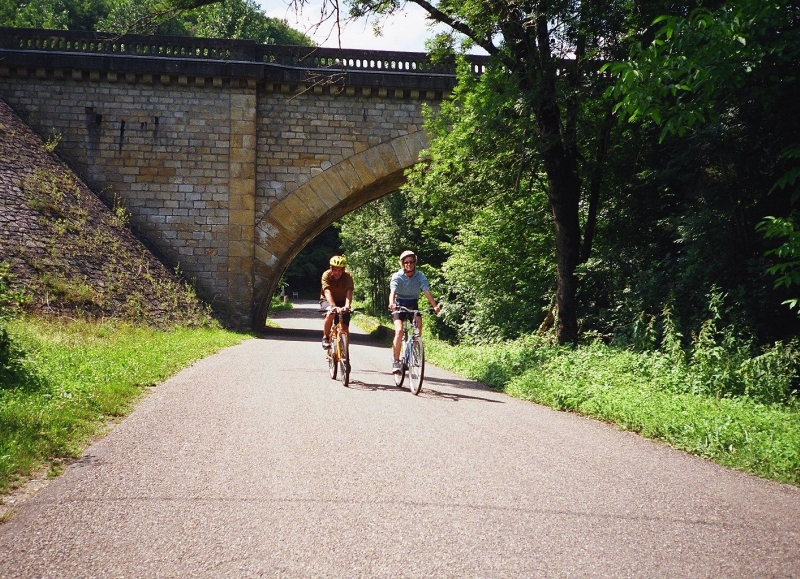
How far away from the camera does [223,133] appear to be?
20.7 metres

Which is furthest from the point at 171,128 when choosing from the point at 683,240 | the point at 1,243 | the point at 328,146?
the point at 683,240

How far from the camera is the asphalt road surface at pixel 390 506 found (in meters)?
3.00

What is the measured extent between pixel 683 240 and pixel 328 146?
527 inches

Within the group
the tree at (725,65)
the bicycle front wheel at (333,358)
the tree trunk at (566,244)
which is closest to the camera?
the tree at (725,65)

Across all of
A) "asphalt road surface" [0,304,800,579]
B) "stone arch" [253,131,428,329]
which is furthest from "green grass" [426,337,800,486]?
"stone arch" [253,131,428,329]

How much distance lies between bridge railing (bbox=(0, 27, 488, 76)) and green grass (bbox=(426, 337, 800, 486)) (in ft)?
39.3

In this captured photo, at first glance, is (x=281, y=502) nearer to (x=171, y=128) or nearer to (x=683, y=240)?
(x=683, y=240)

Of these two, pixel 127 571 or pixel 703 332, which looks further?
pixel 703 332

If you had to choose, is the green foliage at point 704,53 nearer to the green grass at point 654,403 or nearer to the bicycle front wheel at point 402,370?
the green grass at point 654,403

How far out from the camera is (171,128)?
67.9ft

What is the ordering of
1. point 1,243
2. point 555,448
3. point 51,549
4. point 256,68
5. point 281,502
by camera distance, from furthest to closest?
point 256,68 → point 1,243 → point 555,448 → point 281,502 → point 51,549

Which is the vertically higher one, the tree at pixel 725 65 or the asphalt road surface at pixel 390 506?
the tree at pixel 725 65

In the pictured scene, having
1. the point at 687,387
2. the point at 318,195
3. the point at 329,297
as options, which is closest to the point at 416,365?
the point at 329,297

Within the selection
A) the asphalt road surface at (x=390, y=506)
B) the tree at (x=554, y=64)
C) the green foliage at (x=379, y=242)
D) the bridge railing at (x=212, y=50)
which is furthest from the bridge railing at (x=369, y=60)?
the asphalt road surface at (x=390, y=506)
